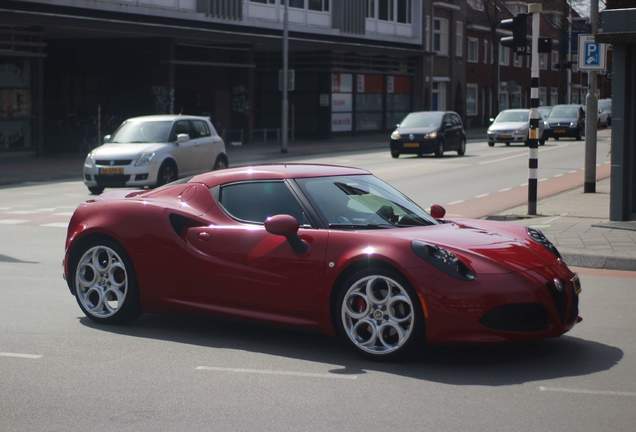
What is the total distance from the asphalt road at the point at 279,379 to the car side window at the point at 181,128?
46.7 feet

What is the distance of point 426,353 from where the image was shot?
25.0ft

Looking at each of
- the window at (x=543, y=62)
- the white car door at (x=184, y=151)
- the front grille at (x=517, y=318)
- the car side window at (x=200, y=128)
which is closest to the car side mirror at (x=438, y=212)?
the front grille at (x=517, y=318)

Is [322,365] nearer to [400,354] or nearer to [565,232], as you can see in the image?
[400,354]

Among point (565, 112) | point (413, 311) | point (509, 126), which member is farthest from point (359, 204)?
point (565, 112)

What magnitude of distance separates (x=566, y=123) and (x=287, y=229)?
44701mm

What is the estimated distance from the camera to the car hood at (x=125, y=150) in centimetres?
2283

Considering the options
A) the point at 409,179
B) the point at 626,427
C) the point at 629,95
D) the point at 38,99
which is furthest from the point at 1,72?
the point at 626,427

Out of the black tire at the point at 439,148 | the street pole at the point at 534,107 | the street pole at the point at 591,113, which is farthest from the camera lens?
the black tire at the point at 439,148

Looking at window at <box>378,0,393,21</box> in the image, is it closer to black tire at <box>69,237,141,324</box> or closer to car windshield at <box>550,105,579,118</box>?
car windshield at <box>550,105,579,118</box>

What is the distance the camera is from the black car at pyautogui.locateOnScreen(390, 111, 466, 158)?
120 feet

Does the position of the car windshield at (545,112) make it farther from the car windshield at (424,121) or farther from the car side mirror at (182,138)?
the car side mirror at (182,138)

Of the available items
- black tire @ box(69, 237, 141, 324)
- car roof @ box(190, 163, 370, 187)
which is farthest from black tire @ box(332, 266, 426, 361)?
black tire @ box(69, 237, 141, 324)

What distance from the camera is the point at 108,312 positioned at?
862 centimetres

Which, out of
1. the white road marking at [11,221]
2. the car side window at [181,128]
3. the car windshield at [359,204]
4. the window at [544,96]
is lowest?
the white road marking at [11,221]
